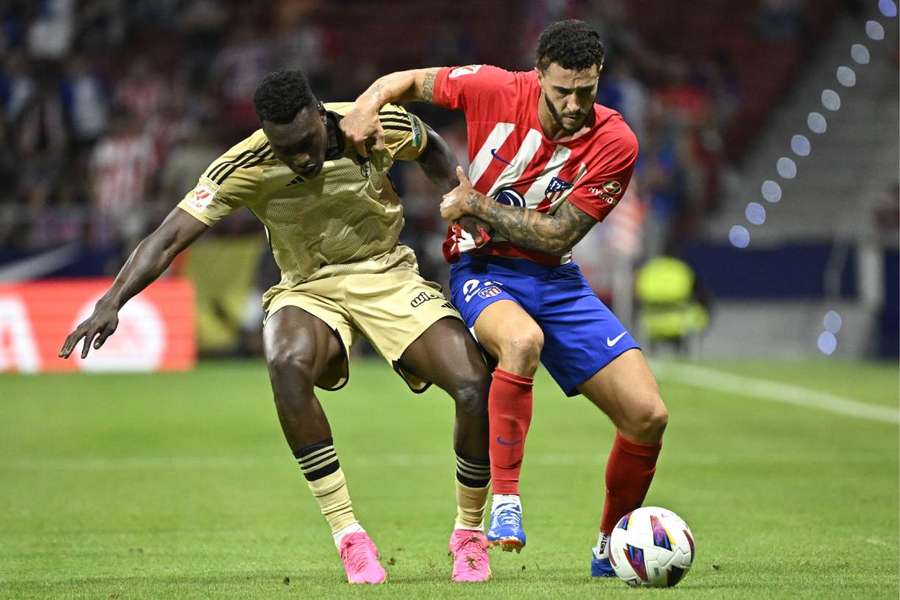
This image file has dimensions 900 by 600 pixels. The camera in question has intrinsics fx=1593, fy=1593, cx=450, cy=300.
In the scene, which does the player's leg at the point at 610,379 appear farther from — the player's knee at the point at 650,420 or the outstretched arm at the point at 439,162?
the outstretched arm at the point at 439,162

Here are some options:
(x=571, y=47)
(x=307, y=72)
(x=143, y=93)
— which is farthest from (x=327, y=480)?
(x=143, y=93)

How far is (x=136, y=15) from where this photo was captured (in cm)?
2441

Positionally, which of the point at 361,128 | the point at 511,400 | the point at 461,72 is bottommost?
the point at 511,400

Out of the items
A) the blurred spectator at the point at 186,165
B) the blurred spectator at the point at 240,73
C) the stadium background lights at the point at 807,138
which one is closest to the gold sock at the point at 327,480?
the blurred spectator at the point at 186,165

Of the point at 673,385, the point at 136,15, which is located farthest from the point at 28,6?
the point at 673,385

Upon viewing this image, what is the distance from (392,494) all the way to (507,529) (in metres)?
3.71

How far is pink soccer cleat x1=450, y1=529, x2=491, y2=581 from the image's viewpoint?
6.45 meters

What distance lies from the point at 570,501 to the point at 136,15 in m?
16.9

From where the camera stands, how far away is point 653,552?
20.4 feet

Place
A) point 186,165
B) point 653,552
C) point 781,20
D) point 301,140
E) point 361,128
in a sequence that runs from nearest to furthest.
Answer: point 653,552 < point 301,140 < point 361,128 < point 186,165 < point 781,20

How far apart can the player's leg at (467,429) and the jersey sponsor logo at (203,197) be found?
110 cm

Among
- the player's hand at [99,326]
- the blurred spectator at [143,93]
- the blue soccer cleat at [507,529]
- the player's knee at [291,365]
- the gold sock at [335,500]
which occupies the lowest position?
the blurred spectator at [143,93]

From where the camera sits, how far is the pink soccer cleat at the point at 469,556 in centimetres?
645

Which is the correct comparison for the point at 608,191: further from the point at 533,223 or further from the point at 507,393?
the point at 507,393
